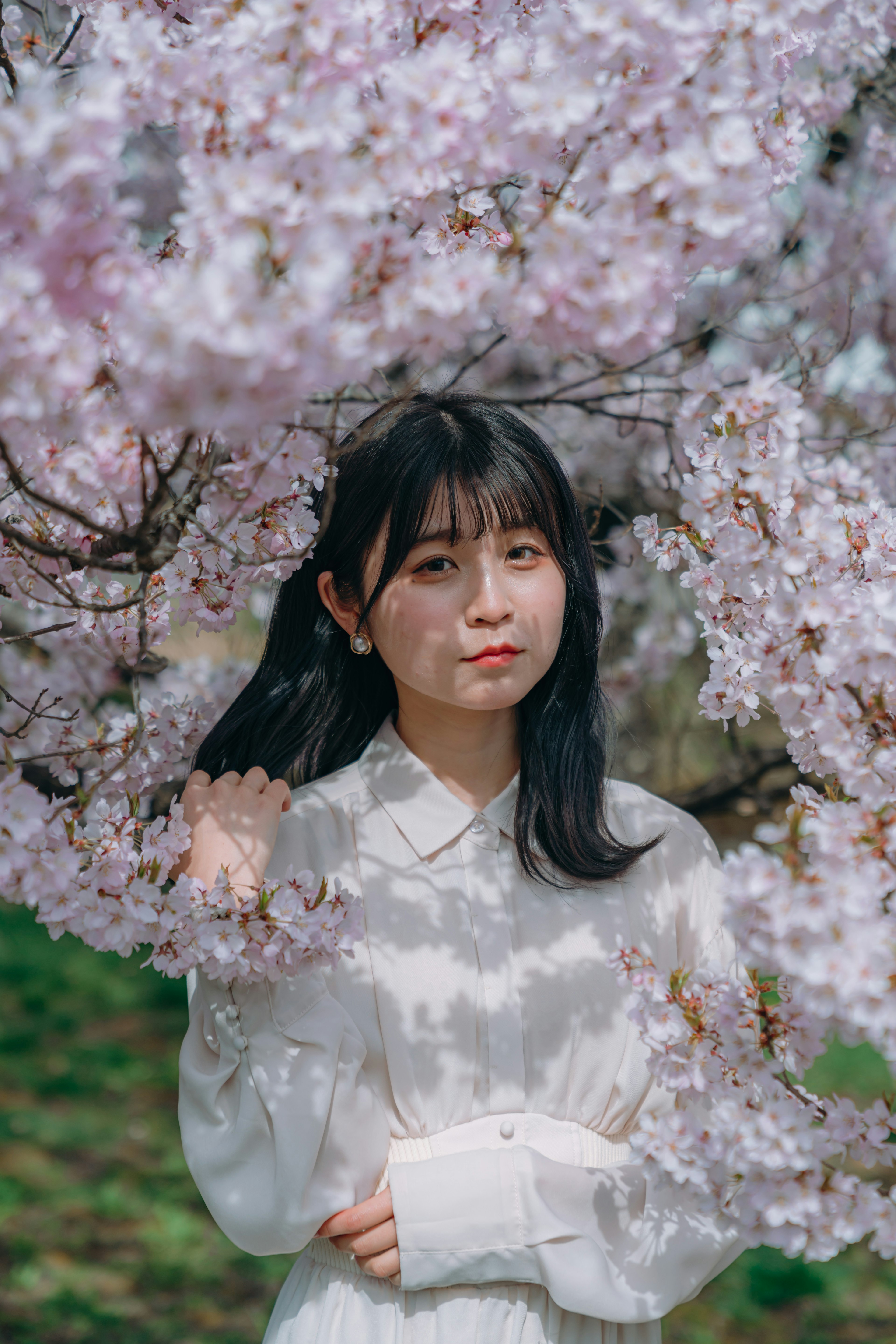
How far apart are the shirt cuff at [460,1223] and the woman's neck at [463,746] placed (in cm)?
56

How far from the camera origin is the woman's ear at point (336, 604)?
1.84 m

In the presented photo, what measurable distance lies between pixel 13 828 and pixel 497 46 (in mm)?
952

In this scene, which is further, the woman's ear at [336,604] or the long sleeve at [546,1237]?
the woman's ear at [336,604]

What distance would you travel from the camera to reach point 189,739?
76.9 inches

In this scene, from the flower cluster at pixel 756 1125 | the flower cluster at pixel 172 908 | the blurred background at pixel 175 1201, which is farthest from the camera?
the blurred background at pixel 175 1201

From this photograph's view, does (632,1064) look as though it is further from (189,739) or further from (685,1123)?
(189,739)

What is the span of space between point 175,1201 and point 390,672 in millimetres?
2735

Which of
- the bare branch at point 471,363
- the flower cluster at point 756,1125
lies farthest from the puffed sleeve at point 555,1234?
the bare branch at point 471,363

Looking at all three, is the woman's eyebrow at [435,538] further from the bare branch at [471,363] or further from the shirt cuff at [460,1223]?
the shirt cuff at [460,1223]

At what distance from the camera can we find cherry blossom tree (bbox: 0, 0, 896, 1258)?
2.85 feet

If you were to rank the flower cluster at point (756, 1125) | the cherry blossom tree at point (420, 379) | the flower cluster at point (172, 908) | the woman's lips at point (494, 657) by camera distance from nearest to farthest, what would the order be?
the cherry blossom tree at point (420, 379) → the flower cluster at point (756, 1125) → the flower cluster at point (172, 908) → the woman's lips at point (494, 657)

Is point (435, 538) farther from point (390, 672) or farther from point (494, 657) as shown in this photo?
point (390, 672)

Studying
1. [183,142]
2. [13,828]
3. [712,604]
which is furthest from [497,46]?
[13,828]

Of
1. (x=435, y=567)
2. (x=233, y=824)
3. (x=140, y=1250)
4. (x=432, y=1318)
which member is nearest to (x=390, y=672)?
(x=435, y=567)
